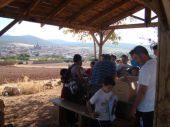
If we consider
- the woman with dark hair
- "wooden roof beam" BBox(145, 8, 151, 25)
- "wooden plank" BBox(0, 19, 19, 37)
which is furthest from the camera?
"wooden roof beam" BBox(145, 8, 151, 25)

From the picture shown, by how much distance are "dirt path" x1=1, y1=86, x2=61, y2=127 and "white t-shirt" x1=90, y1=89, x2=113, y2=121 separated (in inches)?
116

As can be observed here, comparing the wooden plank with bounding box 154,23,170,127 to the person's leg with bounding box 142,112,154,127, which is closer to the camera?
the wooden plank with bounding box 154,23,170,127

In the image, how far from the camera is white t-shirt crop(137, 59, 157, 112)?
16.1ft

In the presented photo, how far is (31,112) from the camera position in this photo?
1029 cm

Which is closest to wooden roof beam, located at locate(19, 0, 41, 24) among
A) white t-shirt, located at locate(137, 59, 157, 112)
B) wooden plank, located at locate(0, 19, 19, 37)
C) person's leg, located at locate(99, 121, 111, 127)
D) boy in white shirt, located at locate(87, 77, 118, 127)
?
wooden plank, located at locate(0, 19, 19, 37)

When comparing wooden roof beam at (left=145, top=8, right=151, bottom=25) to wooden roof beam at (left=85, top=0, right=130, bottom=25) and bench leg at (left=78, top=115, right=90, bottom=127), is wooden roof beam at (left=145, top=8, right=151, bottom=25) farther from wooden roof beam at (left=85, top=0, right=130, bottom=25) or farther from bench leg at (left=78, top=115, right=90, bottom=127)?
bench leg at (left=78, top=115, right=90, bottom=127)

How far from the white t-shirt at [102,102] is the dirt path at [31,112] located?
2934 mm

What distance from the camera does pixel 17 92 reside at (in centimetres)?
1541

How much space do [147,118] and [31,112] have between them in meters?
5.76

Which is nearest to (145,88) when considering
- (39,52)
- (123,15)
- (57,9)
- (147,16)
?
(57,9)

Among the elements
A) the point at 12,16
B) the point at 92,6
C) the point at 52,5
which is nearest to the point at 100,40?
the point at 92,6

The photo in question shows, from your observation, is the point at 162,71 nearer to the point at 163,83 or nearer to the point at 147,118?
the point at 163,83

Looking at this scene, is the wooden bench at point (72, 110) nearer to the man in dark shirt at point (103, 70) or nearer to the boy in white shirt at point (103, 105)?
the boy in white shirt at point (103, 105)

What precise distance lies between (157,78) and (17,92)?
448 inches
